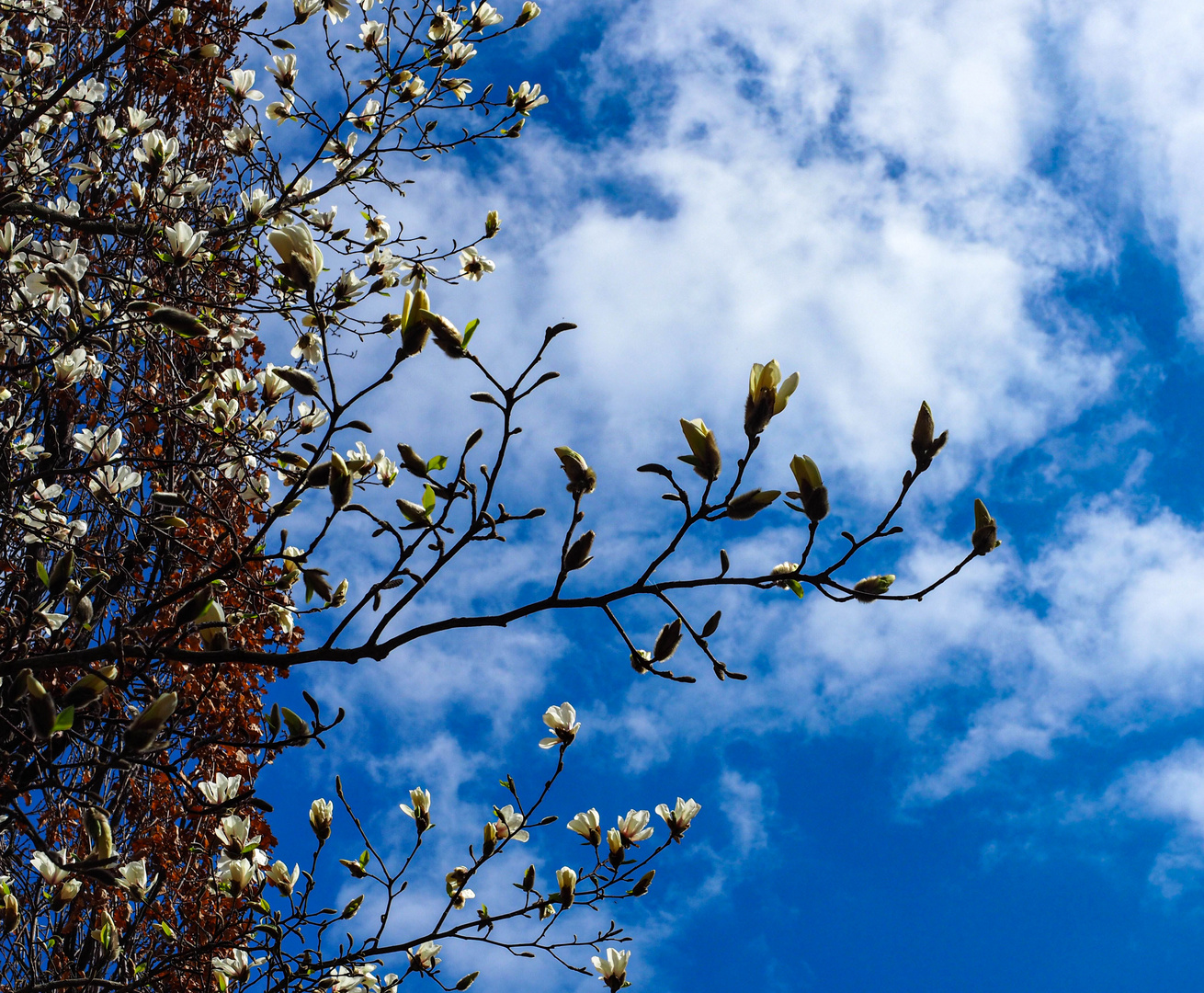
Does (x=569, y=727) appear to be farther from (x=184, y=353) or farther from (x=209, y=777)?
(x=184, y=353)

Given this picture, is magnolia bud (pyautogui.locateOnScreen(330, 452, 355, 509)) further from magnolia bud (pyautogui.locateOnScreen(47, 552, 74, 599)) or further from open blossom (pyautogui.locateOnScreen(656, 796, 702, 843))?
open blossom (pyautogui.locateOnScreen(656, 796, 702, 843))

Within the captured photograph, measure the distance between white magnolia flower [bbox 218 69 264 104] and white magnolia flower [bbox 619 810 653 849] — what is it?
3.24m

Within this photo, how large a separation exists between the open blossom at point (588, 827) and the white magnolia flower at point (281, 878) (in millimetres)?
836

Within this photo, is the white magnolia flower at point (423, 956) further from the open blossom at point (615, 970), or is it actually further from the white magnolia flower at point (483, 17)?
the white magnolia flower at point (483, 17)

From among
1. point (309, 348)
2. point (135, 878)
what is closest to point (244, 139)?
point (309, 348)

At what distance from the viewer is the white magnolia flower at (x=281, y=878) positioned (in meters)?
2.41

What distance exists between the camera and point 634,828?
95.6 inches

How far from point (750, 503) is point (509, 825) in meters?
1.52

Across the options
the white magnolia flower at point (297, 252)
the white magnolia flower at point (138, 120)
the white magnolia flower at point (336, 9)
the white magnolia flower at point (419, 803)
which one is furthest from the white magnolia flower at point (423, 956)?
the white magnolia flower at point (336, 9)

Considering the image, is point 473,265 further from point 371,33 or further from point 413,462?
point 413,462

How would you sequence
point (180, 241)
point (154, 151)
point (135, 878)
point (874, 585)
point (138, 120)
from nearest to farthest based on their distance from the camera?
point (874, 585) → point (180, 241) → point (135, 878) → point (154, 151) → point (138, 120)

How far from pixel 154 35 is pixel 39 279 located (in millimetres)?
3027

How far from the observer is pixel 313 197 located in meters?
3.08

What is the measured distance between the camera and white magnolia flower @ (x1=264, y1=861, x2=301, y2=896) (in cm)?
241
